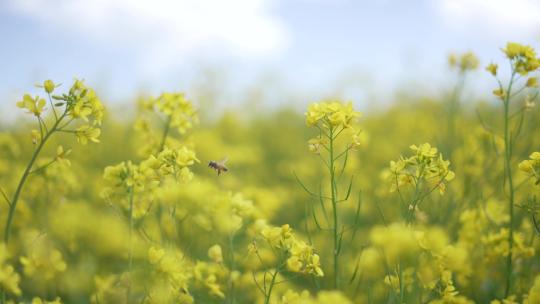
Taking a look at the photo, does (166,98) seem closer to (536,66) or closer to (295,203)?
(536,66)

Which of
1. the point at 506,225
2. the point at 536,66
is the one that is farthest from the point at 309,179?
the point at 536,66

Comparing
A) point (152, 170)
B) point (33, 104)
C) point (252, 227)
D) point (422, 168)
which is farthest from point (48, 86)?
point (422, 168)

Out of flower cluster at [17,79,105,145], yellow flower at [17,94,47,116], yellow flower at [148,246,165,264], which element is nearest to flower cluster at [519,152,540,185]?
yellow flower at [148,246,165,264]

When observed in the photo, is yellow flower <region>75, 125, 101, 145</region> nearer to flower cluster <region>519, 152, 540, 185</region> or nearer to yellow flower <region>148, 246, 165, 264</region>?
yellow flower <region>148, 246, 165, 264</region>

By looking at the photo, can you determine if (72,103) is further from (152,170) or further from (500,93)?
(500,93)

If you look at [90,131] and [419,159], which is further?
[90,131]

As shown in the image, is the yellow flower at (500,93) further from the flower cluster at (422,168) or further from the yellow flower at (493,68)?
the flower cluster at (422,168)

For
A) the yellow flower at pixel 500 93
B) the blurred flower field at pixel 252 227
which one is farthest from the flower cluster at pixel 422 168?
the yellow flower at pixel 500 93

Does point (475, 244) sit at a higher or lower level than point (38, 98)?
lower
